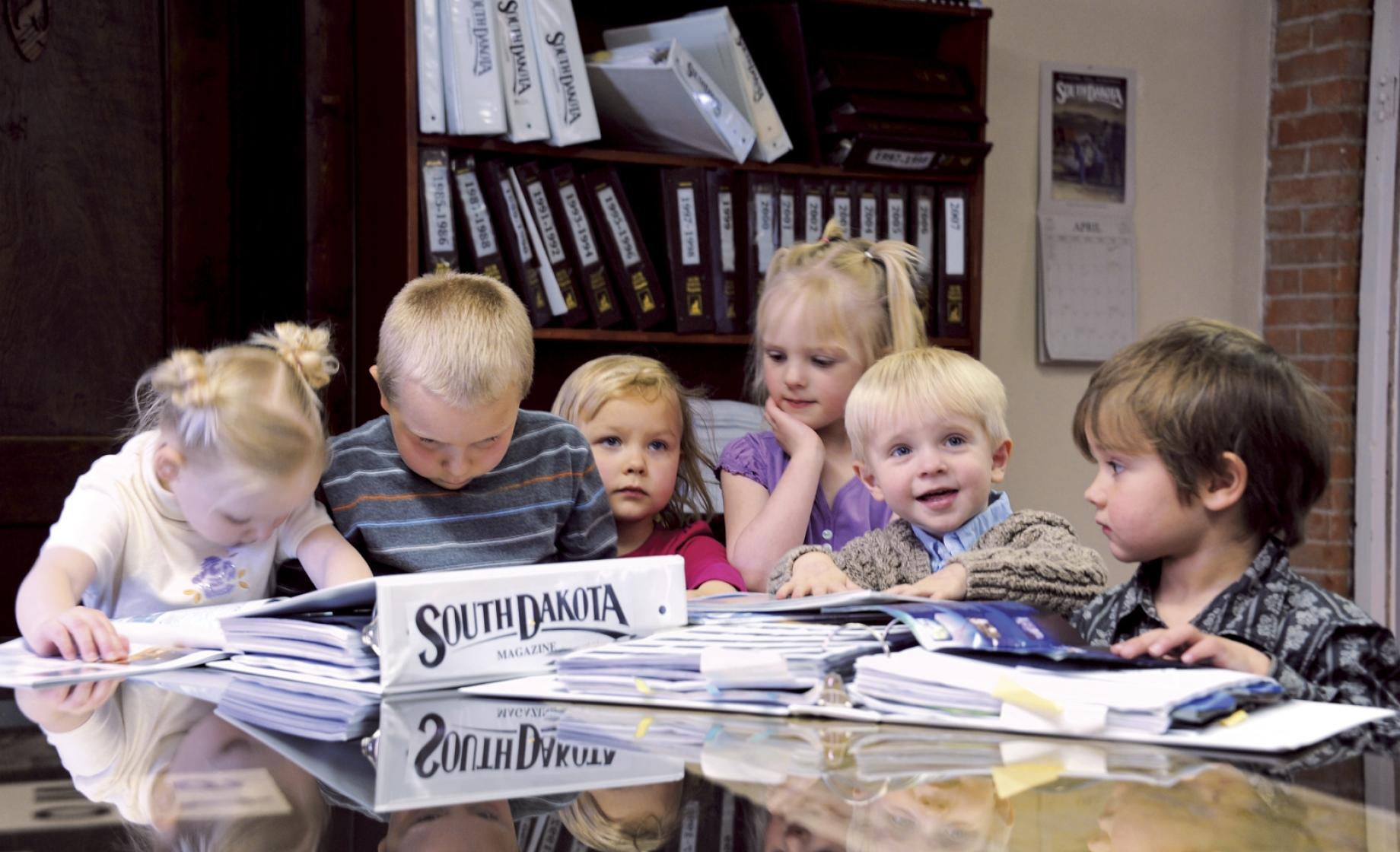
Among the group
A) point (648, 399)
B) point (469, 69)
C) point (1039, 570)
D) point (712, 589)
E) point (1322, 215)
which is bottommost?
point (712, 589)

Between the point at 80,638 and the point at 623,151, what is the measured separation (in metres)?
1.79

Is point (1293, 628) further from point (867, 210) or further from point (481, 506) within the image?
point (867, 210)

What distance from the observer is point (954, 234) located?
285 centimetres

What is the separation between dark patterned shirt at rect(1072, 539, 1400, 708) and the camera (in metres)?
0.97

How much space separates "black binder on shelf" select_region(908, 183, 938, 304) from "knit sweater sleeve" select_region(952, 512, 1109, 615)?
157 centimetres

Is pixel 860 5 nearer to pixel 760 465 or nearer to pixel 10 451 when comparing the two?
pixel 760 465

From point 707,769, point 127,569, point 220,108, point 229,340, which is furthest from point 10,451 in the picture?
point 707,769

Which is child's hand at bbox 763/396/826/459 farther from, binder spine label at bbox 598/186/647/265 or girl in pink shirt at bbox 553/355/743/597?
binder spine label at bbox 598/186/647/265

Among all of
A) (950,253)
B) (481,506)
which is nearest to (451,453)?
(481,506)

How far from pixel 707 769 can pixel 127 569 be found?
0.85m

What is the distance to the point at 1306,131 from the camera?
3.43 meters

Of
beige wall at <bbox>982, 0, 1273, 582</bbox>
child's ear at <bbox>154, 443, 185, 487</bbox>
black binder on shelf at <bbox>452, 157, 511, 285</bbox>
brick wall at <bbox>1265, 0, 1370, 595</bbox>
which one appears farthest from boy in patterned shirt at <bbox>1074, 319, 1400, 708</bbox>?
brick wall at <bbox>1265, 0, 1370, 595</bbox>

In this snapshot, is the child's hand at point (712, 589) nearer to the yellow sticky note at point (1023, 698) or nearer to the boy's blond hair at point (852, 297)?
the boy's blond hair at point (852, 297)

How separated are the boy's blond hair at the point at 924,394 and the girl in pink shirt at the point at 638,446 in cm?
34
